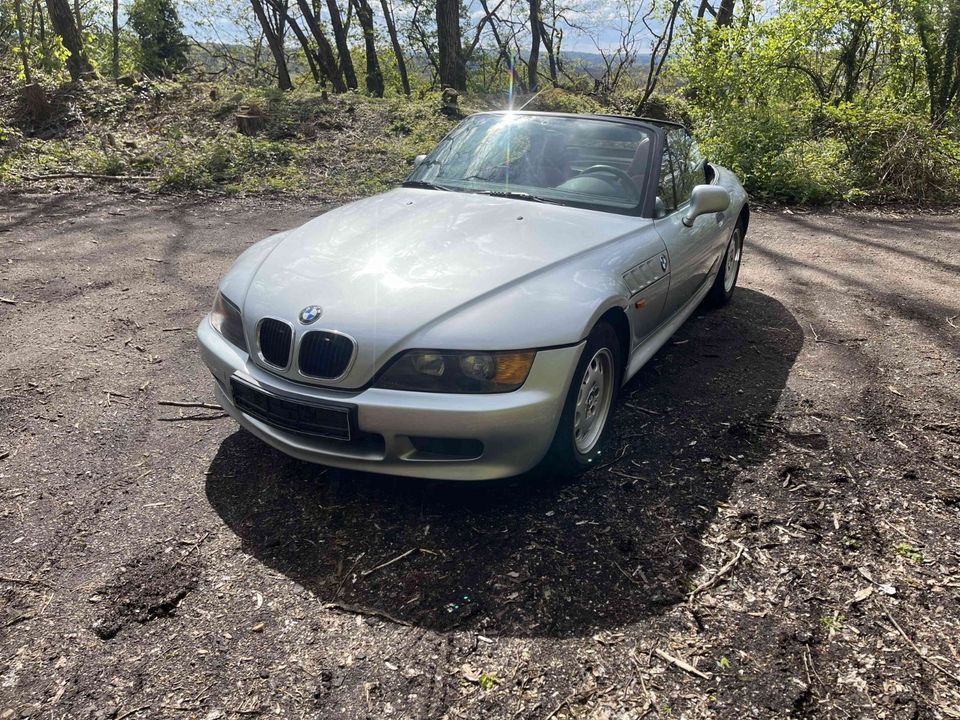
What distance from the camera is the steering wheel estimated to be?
372cm

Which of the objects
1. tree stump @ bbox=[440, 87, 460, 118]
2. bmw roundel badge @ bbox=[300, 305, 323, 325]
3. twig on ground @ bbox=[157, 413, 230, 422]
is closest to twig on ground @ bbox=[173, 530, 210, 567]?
bmw roundel badge @ bbox=[300, 305, 323, 325]

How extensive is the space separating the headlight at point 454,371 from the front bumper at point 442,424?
3cm

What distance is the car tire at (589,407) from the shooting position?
8.99 feet

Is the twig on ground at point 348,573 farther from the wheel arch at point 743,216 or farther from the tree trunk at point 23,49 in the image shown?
the tree trunk at point 23,49

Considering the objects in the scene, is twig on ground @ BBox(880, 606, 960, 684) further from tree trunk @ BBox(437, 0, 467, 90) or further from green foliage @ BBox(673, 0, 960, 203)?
tree trunk @ BBox(437, 0, 467, 90)

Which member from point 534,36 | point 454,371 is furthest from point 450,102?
point 534,36

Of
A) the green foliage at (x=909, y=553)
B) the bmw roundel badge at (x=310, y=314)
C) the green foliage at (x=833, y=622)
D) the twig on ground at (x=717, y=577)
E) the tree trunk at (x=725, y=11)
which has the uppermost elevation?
the tree trunk at (x=725, y=11)

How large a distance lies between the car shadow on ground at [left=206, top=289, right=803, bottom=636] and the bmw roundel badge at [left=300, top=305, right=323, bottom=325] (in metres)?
0.77

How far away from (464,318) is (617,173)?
1.74m

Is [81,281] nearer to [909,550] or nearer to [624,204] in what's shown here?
[624,204]

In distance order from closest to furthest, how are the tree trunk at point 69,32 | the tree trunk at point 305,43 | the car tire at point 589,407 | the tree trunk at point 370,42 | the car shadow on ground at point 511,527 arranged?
the car shadow on ground at point 511,527, the car tire at point 589,407, the tree trunk at point 69,32, the tree trunk at point 370,42, the tree trunk at point 305,43

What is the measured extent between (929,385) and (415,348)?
3.23 m

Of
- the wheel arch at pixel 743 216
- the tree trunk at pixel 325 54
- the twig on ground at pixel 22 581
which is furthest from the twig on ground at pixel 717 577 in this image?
the tree trunk at pixel 325 54

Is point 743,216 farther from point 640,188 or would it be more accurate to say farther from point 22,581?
point 22,581
